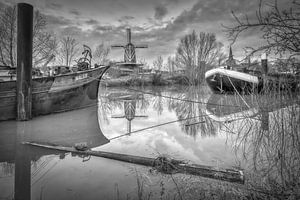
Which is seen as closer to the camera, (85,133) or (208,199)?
(208,199)

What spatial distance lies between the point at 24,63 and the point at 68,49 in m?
25.4

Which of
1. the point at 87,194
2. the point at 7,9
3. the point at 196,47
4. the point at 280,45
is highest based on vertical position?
the point at 196,47

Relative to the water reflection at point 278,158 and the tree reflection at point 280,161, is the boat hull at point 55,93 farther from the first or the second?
the tree reflection at point 280,161

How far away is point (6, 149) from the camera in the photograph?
11.1ft

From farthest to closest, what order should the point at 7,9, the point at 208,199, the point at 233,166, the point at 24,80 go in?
the point at 7,9
the point at 24,80
the point at 233,166
the point at 208,199

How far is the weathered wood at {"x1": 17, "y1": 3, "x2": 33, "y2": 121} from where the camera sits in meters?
6.32

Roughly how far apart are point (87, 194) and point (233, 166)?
2.07 m

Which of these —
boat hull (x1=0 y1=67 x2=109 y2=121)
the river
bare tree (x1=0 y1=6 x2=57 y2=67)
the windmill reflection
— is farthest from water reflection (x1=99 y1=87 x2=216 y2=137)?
bare tree (x1=0 y1=6 x2=57 y2=67)

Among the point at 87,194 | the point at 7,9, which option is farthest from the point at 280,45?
the point at 7,9

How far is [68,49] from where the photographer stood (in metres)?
29.1

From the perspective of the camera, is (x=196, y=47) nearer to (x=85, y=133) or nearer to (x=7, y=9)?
(x=7, y=9)

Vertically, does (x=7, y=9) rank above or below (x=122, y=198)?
above

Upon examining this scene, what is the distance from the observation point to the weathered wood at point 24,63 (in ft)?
20.7

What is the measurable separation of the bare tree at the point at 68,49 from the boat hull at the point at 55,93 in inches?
860
